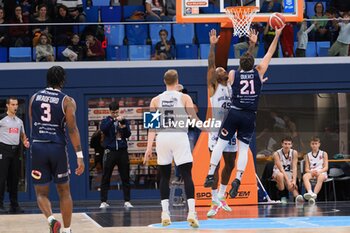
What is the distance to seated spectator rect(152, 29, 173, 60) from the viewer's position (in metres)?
20.6

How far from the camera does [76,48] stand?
2039 centimetres

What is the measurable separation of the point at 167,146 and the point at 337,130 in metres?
10.5

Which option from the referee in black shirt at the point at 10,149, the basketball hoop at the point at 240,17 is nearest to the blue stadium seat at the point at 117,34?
the referee in black shirt at the point at 10,149

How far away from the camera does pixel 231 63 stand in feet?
67.3

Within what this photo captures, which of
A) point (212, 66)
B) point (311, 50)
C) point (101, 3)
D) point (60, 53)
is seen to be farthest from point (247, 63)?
point (101, 3)

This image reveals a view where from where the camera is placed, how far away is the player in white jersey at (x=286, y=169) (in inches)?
731

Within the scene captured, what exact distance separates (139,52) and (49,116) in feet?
34.3

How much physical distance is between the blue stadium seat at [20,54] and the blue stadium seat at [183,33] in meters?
3.45

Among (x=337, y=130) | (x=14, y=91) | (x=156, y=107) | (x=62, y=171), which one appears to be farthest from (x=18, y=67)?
(x=62, y=171)

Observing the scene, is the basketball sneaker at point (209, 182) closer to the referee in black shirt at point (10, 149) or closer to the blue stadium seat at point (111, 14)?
the referee in black shirt at point (10, 149)

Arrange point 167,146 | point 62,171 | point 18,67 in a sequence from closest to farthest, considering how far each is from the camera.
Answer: point 62,171 → point 167,146 → point 18,67

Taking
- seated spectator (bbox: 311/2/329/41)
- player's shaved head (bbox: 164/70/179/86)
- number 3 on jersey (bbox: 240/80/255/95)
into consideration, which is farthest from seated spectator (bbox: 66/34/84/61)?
player's shaved head (bbox: 164/70/179/86)

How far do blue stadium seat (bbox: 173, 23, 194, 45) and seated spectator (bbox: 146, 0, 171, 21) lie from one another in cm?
53

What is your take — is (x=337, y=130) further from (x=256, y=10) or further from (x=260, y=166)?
(x=256, y=10)
